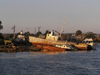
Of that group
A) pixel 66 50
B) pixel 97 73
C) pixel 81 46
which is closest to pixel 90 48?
pixel 81 46

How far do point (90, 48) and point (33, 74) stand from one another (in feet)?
210

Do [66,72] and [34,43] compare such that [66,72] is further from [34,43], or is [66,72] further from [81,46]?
[34,43]

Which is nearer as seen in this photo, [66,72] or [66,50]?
[66,72]

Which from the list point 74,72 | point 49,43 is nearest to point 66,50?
point 49,43

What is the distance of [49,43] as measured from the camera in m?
105

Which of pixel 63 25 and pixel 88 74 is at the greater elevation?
pixel 63 25

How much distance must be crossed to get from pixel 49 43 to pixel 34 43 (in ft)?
28.7

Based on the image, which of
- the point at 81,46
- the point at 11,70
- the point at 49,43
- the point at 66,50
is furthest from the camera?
the point at 49,43

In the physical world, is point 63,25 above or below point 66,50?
above

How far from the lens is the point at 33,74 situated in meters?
37.6

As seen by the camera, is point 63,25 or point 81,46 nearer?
point 81,46

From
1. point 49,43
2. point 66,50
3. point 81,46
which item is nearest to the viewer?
point 66,50

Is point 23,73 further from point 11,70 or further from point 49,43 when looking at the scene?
point 49,43

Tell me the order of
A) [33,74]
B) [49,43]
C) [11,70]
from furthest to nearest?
[49,43]
[11,70]
[33,74]
